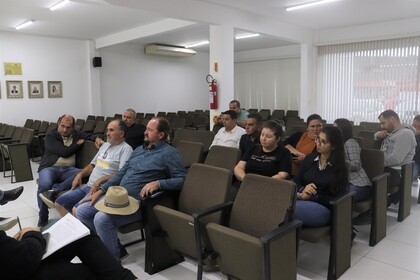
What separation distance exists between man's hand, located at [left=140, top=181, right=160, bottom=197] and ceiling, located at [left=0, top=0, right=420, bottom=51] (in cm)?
347

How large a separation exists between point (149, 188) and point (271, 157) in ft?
3.46

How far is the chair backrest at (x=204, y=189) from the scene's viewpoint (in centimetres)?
243

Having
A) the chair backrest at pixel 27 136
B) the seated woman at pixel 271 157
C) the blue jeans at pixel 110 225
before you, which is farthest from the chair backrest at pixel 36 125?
the seated woman at pixel 271 157

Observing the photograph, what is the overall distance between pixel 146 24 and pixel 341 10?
4307 millimetres

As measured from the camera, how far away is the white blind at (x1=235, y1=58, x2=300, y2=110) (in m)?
12.0

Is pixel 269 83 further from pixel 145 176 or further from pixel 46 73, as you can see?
pixel 145 176

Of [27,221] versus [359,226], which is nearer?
[359,226]

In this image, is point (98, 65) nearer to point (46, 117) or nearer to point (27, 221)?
point (46, 117)

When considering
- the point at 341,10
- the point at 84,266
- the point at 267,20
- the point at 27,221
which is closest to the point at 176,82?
the point at 267,20

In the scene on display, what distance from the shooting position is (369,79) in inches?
333

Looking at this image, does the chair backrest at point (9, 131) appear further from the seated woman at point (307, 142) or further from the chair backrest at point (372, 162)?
the chair backrest at point (372, 162)

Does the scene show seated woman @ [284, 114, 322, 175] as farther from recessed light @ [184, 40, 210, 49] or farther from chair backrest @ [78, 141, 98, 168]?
recessed light @ [184, 40, 210, 49]

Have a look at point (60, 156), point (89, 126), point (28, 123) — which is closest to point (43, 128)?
point (89, 126)

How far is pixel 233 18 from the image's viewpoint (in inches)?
260
